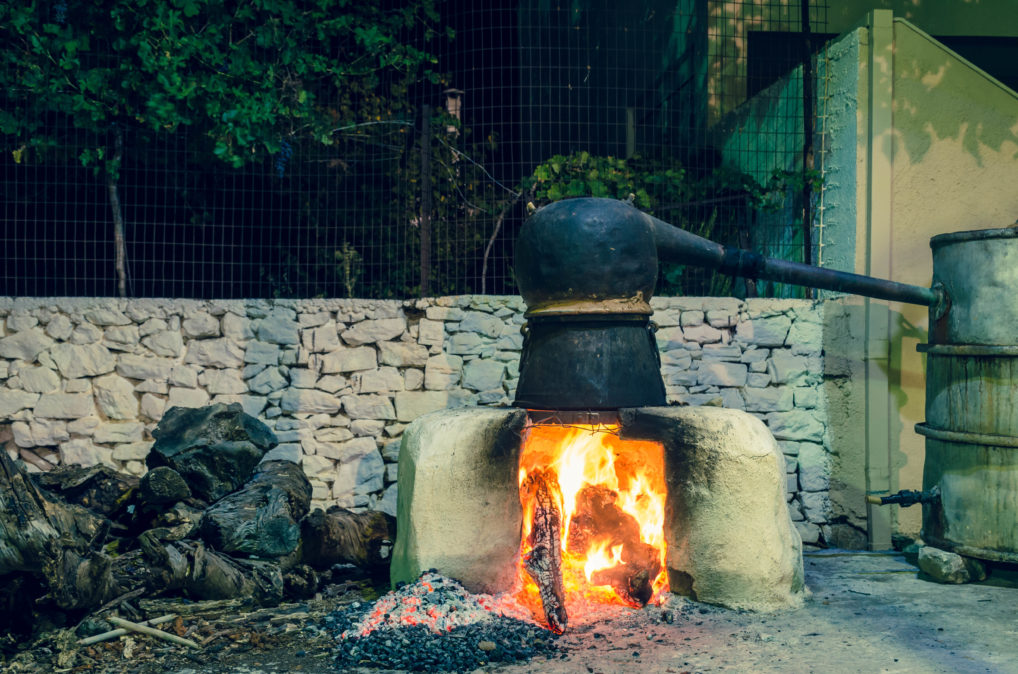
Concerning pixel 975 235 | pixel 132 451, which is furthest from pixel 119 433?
pixel 975 235

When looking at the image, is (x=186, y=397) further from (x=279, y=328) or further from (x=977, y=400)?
(x=977, y=400)

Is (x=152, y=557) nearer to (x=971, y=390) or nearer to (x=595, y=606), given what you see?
(x=595, y=606)

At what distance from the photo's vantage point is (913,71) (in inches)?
266

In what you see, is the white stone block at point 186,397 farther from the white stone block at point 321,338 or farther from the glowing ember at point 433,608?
the glowing ember at point 433,608

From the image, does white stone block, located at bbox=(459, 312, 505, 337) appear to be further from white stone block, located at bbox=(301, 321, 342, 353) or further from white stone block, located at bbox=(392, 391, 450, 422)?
white stone block, located at bbox=(301, 321, 342, 353)

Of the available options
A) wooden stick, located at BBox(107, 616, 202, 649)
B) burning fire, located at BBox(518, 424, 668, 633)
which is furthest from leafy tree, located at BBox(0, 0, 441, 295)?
burning fire, located at BBox(518, 424, 668, 633)

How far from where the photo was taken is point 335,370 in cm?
693

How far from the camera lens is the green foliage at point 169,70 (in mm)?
7066

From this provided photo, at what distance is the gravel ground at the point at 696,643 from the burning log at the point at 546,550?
5.1 inches

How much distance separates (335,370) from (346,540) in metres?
1.66

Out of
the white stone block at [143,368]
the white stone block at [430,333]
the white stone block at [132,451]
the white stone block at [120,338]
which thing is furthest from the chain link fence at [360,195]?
the white stone block at [132,451]

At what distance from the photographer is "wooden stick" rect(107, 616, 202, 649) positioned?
171 inches

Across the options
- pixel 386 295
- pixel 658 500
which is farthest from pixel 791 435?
pixel 386 295

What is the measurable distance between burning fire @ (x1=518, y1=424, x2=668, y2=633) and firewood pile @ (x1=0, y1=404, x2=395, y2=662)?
1.31m
